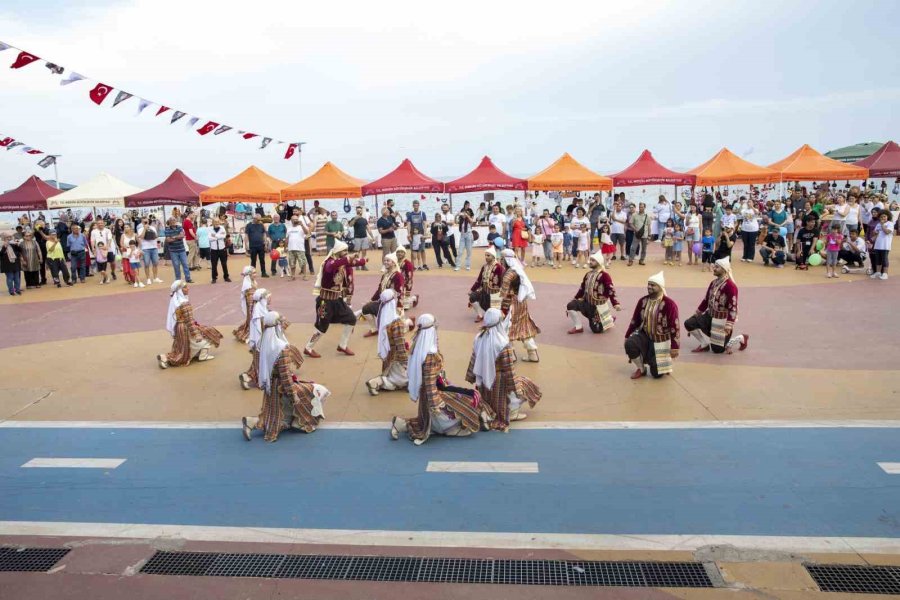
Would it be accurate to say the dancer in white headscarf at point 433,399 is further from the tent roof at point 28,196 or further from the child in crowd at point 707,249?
the tent roof at point 28,196

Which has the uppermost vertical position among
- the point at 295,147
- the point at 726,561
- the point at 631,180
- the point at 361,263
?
the point at 295,147

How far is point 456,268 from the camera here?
63.8ft

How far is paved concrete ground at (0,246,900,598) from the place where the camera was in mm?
5219

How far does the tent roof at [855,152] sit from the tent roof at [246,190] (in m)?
28.3

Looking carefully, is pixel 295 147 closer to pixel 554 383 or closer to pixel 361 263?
pixel 361 263

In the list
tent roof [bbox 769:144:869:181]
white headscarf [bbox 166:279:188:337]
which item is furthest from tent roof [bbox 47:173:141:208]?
tent roof [bbox 769:144:869:181]

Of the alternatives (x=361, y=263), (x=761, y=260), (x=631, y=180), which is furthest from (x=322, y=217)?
(x=761, y=260)

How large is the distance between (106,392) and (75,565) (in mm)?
4690

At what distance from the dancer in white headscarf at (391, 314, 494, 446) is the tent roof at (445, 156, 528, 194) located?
1540 cm

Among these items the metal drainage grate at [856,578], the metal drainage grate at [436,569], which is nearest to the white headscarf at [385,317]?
the metal drainage grate at [436,569]

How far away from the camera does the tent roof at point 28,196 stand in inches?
961

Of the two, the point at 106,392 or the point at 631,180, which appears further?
the point at 631,180

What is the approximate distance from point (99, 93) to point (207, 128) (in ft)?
17.9

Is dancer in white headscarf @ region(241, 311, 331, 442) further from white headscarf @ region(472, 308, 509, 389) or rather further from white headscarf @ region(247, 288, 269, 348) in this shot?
white headscarf @ region(472, 308, 509, 389)
